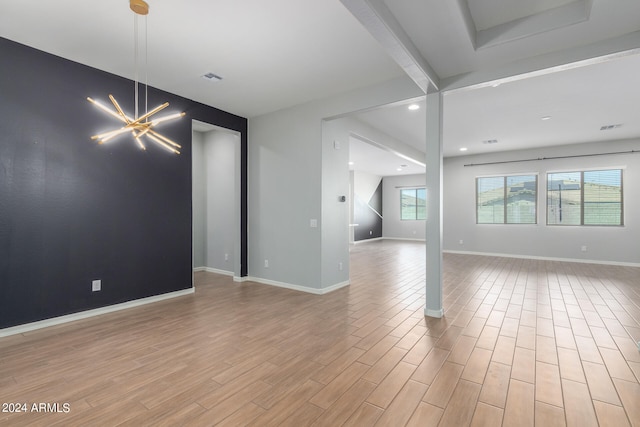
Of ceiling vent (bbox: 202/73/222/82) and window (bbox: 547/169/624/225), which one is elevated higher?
ceiling vent (bbox: 202/73/222/82)

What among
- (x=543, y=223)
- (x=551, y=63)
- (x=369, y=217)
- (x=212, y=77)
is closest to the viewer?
(x=551, y=63)

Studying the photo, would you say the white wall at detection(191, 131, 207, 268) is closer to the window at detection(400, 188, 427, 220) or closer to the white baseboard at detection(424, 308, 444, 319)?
the white baseboard at detection(424, 308, 444, 319)

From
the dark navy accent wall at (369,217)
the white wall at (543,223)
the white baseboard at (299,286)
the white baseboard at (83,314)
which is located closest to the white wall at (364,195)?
A: the dark navy accent wall at (369,217)

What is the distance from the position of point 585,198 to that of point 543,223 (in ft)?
3.38

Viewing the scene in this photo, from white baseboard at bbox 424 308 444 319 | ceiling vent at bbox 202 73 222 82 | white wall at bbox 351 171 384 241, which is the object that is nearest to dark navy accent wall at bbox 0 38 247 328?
ceiling vent at bbox 202 73 222 82

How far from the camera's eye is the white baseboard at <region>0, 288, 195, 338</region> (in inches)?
115

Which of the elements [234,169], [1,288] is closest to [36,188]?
[1,288]

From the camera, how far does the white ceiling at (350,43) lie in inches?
93.4

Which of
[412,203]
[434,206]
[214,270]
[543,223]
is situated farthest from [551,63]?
[412,203]

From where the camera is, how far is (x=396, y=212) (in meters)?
12.5

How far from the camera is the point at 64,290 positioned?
323cm

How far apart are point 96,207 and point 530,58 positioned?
492cm

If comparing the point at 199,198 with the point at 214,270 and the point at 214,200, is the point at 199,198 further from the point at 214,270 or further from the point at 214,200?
the point at 214,270

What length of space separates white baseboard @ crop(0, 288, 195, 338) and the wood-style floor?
15 centimetres
